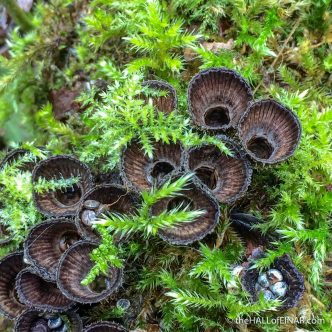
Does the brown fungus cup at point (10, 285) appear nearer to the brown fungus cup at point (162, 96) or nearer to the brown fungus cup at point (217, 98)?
the brown fungus cup at point (162, 96)

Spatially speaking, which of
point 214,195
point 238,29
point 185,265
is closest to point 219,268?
point 185,265

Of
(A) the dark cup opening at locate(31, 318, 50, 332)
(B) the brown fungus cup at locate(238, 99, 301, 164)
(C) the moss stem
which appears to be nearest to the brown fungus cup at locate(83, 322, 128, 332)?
(A) the dark cup opening at locate(31, 318, 50, 332)

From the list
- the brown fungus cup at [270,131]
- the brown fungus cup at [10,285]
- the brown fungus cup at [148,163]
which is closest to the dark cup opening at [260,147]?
the brown fungus cup at [270,131]

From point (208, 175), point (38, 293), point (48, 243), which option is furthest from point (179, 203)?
point (38, 293)

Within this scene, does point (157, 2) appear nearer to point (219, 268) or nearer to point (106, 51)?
point (106, 51)

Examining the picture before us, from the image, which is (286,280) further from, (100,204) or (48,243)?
(48,243)

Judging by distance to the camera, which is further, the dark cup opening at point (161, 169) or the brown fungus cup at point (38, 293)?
the dark cup opening at point (161, 169)

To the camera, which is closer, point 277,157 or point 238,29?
point 277,157

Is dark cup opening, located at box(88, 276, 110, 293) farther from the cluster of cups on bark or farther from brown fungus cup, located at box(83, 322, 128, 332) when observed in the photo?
brown fungus cup, located at box(83, 322, 128, 332)
